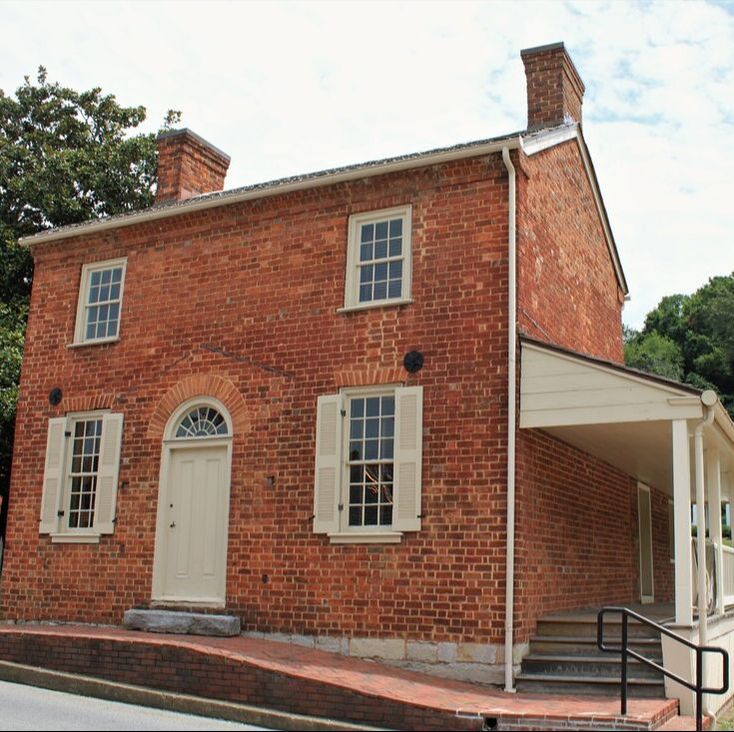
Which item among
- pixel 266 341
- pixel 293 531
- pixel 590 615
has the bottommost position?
pixel 590 615

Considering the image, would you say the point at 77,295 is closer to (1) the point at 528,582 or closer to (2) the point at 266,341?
(2) the point at 266,341

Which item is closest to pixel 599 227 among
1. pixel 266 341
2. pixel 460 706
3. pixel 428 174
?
pixel 428 174

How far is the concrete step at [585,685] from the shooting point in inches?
376

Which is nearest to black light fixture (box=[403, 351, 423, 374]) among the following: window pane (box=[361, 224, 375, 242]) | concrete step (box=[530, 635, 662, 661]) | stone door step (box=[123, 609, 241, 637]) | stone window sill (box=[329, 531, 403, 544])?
window pane (box=[361, 224, 375, 242])

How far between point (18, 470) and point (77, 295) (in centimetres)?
284

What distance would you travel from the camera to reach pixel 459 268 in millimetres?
11625

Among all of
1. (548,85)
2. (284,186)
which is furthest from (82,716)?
(548,85)

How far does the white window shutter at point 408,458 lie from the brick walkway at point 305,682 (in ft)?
5.62

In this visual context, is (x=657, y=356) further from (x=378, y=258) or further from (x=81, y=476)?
(x=81, y=476)

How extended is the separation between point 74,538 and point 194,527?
2108 millimetres

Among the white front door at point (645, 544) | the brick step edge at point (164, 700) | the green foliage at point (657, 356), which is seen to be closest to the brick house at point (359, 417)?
the white front door at point (645, 544)

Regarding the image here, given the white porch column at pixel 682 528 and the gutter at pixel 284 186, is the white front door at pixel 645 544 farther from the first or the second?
the gutter at pixel 284 186

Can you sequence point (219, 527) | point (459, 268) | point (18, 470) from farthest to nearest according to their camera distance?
point (18, 470), point (219, 527), point (459, 268)

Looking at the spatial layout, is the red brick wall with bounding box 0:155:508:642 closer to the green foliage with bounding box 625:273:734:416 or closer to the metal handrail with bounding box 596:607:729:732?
the metal handrail with bounding box 596:607:729:732
